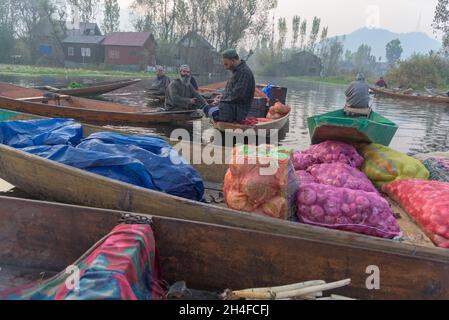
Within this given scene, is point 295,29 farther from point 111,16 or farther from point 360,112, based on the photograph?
point 360,112

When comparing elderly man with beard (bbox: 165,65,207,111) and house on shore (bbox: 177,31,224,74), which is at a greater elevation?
house on shore (bbox: 177,31,224,74)

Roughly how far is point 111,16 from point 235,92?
5246 cm

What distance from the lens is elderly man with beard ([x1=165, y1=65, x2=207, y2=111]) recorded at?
9.28m

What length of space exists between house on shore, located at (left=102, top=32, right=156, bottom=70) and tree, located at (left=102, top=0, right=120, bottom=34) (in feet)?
38.8

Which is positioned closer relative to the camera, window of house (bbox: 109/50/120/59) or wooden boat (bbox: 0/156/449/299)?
wooden boat (bbox: 0/156/449/299)

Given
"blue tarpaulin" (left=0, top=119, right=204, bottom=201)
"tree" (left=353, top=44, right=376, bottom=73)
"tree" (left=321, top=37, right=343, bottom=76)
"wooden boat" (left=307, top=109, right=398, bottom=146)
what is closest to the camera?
"blue tarpaulin" (left=0, top=119, right=204, bottom=201)

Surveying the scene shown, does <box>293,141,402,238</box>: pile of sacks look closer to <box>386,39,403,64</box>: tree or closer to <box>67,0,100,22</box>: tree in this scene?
<box>67,0,100,22</box>: tree

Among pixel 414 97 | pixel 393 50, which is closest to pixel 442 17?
pixel 414 97

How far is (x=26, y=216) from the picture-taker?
102 inches

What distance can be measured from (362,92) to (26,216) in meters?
7.93

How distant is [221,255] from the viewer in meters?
2.46

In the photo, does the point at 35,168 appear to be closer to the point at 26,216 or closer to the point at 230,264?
the point at 26,216

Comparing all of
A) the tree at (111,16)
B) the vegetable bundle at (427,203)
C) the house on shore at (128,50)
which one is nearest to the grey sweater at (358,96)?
the vegetable bundle at (427,203)

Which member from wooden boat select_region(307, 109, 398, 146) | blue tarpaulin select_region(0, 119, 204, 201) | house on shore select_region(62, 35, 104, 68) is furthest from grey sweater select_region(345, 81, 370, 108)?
house on shore select_region(62, 35, 104, 68)
